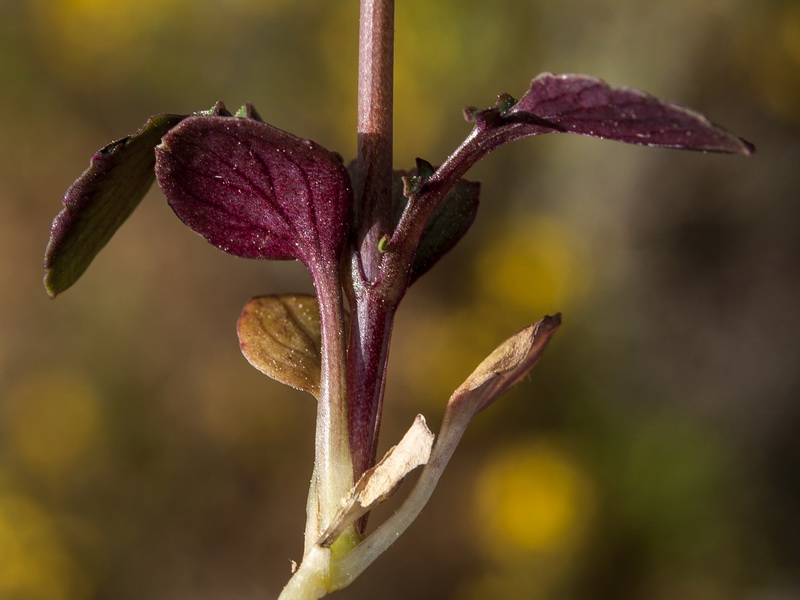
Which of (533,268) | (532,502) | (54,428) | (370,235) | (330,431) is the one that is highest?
(533,268)

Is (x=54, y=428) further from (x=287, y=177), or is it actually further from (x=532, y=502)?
(x=287, y=177)

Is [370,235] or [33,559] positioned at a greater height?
[370,235]

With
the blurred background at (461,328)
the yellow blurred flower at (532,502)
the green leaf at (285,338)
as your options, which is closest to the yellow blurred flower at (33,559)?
the blurred background at (461,328)

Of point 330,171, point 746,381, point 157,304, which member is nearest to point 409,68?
point 157,304

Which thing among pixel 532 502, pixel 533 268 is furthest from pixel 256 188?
pixel 533 268

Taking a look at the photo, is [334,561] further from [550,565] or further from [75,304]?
[75,304]

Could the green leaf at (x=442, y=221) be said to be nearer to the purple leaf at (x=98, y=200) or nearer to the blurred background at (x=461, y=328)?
the purple leaf at (x=98, y=200)

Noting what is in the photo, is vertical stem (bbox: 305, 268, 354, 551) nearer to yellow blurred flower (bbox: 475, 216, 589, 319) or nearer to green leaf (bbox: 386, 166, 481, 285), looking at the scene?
green leaf (bbox: 386, 166, 481, 285)

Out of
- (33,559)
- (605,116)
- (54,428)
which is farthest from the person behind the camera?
(54,428)
